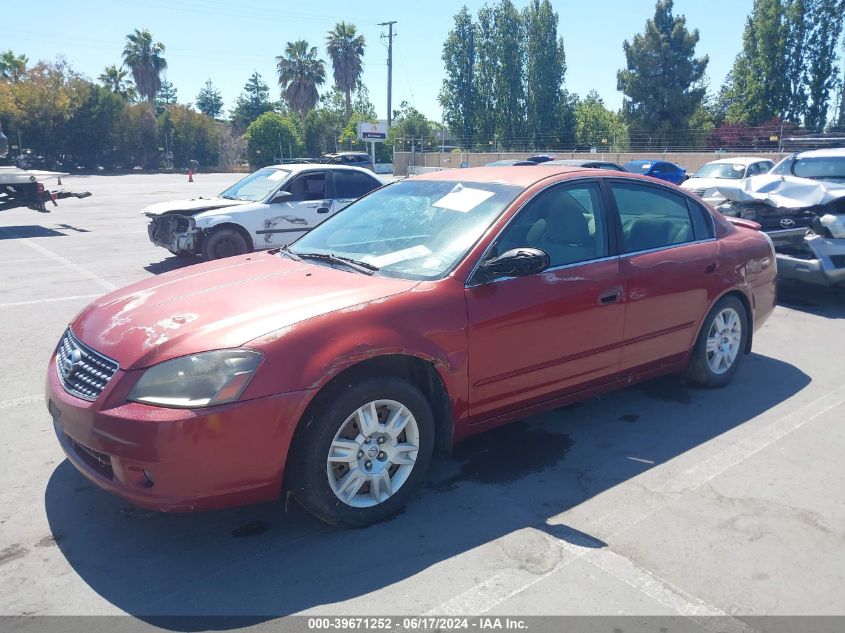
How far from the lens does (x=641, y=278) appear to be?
4430 millimetres


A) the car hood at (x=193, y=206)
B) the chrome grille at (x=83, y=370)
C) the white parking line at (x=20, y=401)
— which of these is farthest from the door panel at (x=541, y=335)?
the car hood at (x=193, y=206)

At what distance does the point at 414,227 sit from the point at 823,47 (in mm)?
51228

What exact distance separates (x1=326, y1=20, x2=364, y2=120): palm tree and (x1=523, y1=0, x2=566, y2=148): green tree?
16.0 metres

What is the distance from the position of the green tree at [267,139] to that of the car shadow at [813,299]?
5455 cm

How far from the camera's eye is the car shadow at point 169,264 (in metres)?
10.1

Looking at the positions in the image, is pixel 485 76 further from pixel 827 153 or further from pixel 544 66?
pixel 827 153

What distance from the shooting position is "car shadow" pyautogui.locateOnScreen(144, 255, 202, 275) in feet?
33.2

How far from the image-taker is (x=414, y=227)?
165 inches

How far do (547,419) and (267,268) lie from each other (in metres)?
2.12

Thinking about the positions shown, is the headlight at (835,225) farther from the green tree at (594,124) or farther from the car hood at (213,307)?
the green tree at (594,124)

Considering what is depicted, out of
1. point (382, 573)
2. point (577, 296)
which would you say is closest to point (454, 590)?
point (382, 573)

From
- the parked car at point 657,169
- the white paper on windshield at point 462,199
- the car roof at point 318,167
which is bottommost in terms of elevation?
the white paper on windshield at point 462,199

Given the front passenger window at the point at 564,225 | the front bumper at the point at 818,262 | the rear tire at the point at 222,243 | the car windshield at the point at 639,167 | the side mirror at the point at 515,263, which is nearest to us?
the side mirror at the point at 515,263

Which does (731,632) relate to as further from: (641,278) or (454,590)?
(641,278)
